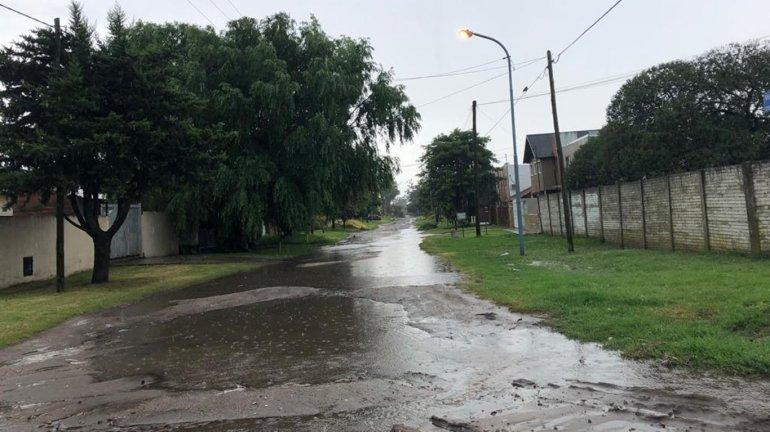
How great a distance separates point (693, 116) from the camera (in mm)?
22516

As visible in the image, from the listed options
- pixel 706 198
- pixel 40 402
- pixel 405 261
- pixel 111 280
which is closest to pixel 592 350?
pixel 40 402

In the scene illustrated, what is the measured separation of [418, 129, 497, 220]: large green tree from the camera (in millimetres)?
55062

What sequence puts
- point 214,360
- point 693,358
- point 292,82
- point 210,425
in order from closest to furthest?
point 210,425 → point 693,358 → point 214,360 → point 292,82

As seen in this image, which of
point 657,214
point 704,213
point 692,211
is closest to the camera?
point 704,213

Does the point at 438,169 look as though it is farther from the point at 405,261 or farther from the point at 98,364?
the point at 98,364

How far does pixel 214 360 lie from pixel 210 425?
2.43 meters

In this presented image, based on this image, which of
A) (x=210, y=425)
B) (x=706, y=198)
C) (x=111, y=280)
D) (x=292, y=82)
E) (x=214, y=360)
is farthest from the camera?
(x=292, y=82)

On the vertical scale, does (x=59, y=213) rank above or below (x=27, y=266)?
above

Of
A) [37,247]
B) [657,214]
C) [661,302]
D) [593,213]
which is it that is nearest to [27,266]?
[37,247]

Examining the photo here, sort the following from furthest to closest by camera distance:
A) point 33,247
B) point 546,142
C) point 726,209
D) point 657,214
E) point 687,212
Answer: point 546,142 → point 33,247 → point 657,214 → point 687,212 → point 726,209

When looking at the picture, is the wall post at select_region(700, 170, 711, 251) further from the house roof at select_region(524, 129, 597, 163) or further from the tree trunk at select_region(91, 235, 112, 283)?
the house roof at select_region(524, 129, 597, 163)

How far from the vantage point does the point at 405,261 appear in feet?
68.4

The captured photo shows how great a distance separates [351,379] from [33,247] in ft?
54.8

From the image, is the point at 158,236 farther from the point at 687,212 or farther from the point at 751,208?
the point at 751,208
